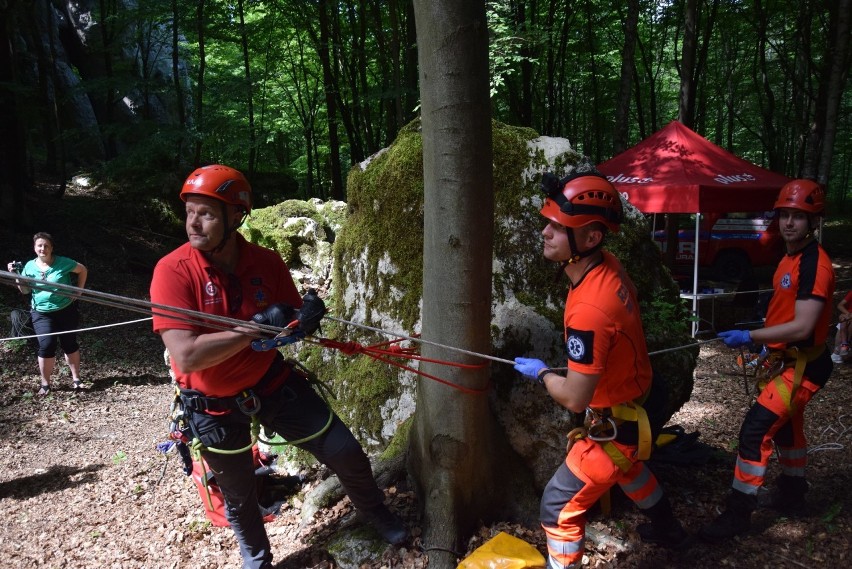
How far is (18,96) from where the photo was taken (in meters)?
11.1

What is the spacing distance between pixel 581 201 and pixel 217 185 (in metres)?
1.86

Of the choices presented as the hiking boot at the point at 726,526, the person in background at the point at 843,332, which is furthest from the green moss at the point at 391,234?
the person in background at the point at 843,332

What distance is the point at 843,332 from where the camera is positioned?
24.4 ft

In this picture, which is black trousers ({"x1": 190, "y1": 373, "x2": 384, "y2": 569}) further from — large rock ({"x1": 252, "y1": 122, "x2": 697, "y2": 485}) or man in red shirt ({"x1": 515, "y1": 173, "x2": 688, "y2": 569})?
man in red shirt ({"x1": 515, "y1": 173, "x2": 688, "y2": 569})

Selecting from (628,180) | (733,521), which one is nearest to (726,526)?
(733,521)

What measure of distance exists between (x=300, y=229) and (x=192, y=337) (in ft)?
27.2

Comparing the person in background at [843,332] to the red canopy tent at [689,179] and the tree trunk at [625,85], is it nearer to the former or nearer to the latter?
the red canopy tent at [689,179]

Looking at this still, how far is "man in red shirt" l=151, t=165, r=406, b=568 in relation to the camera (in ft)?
9.24

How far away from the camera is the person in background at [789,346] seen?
329 centimetres

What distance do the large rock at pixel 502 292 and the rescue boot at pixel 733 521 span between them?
671 mm

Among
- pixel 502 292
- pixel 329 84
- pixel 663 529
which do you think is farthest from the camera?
pixel 329 84

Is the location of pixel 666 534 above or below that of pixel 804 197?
below

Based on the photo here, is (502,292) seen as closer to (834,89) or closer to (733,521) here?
(733,521)

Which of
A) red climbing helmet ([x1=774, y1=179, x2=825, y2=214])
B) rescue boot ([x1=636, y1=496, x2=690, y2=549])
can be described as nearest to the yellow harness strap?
red climbing helmet ([x1=774, y1=179, x2=825, y2=214])
